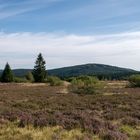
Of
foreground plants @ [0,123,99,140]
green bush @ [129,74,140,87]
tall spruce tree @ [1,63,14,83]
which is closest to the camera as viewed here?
foreground plants @ [0,123,99,140]

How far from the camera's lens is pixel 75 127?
15016 mm

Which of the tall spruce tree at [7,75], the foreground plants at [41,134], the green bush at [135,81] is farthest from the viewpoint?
the tall spruce tree at [7,75]

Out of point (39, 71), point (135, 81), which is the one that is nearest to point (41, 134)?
point (135, 81)

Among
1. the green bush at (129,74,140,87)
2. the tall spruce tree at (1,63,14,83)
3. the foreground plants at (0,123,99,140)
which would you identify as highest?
the tall spruce tree at (1,63,14,83)

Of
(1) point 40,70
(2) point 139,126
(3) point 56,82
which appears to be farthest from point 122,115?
(1) point 40,70

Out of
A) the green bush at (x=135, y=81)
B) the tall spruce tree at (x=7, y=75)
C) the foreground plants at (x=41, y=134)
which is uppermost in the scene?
the tall spruce tree at (x=7, y=75)

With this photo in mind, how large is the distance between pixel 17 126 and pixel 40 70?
77.0 metres

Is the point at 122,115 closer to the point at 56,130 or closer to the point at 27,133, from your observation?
the point at 56,130

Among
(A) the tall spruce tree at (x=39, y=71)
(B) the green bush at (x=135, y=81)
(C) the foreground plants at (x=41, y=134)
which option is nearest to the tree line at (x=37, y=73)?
(A) the tall spruce tree at (x=39, y=71)

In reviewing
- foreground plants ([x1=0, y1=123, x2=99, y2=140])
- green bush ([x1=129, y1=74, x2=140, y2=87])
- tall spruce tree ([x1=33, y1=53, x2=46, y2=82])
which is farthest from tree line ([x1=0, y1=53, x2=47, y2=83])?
foreground plants ([x1=0, y1=123, x2=99, y2=140])

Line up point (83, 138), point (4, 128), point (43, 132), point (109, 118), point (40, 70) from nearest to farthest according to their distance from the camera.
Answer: point (83, 138)
point (43, 132)
point (4, 128)
point (109, 118)
point (40, 70)

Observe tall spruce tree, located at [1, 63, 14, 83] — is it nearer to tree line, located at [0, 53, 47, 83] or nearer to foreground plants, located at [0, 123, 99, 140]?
tree line, located at [0, 53, 47, 83]

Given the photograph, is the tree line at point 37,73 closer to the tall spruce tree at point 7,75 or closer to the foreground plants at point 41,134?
the tall spruce tree at point 7,75

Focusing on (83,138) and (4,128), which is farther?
(4,128)
